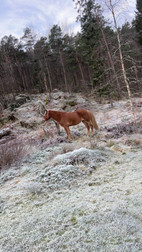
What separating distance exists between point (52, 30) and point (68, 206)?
105 feet

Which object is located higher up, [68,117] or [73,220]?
[68,117]

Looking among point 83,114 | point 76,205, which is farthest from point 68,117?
point 76,205

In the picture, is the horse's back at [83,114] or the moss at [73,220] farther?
the horse's back at [83,114]

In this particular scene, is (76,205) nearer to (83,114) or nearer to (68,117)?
(68,117)

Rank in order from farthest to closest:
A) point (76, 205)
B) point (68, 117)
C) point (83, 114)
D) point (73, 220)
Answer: point (83, 114), point (68, 117), point (76, 205), point (73, 220)

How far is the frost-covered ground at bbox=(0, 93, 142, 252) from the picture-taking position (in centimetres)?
161

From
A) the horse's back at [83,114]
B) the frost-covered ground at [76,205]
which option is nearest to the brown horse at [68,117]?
the horse's back at [83,114]

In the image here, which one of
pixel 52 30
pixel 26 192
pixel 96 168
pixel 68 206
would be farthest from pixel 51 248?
pixel 52 30

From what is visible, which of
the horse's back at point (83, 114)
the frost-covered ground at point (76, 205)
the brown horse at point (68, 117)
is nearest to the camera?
the frost-covered ground at point (76, 205)

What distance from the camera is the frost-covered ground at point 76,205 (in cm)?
161

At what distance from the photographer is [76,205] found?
2266mm

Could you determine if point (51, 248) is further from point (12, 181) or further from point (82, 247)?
point (12, 181)

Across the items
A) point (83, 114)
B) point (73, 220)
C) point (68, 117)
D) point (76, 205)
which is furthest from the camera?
point (83, 114)

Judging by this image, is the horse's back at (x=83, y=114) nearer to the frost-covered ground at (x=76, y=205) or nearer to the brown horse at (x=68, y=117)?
the brown horse at (x=68, y=117)
